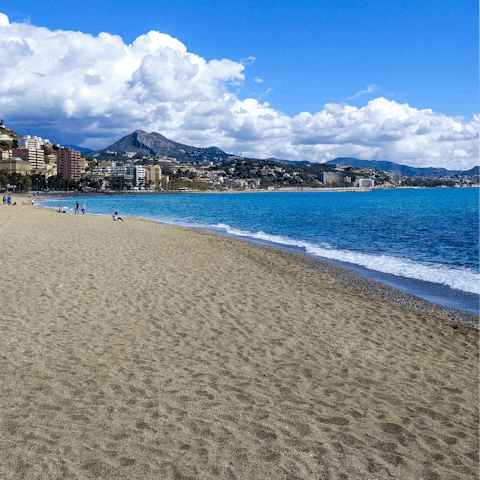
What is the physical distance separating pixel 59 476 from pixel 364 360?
4.93m

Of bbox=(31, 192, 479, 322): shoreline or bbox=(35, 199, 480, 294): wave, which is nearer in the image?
bbox=(31, 192, 479, 322): shoreline

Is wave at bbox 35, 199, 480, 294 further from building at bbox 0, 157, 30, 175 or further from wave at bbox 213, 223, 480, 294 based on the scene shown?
building at bbox 0, 157, 30, 175

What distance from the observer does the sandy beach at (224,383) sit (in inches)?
153

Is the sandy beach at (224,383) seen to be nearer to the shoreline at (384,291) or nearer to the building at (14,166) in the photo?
the shoreline at (384,291)

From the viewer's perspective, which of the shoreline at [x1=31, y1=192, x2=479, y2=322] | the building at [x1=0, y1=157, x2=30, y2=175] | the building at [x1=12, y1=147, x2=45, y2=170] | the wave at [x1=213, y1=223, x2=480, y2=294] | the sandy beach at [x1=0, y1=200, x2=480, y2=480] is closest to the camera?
the sandy beach at [x1=0, y1=200, x2=480, y2=480]

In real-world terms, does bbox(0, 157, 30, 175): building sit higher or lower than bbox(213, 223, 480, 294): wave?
higher

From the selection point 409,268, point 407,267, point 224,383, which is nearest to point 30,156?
point 407,267

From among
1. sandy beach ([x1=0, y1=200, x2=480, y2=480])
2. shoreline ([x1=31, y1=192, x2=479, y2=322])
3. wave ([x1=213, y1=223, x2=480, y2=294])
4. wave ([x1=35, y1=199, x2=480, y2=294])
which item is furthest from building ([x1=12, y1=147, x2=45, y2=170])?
sandy beach ([x1=0, y1=200, x2=480, y2=480])

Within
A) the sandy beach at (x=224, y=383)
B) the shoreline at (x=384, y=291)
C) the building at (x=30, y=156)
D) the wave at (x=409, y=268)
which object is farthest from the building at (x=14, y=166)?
the sandy beach at (x=224, y=383)

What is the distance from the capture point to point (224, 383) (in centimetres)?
546

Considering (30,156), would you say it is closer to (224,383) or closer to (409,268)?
(409,268)

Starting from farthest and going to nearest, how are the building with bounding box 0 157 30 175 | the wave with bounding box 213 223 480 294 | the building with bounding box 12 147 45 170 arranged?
the building with bounding box 12 147 45 170 < the building with bounding box 0 157 30 175 < the wave with bounding box 213 223 480 294

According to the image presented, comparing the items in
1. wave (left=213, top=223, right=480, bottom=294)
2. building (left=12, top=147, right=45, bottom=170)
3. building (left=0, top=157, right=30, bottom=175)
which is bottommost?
wave (left=213, top=223, right=480, bottom=294)

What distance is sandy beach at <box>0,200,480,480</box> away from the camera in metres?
3.89
